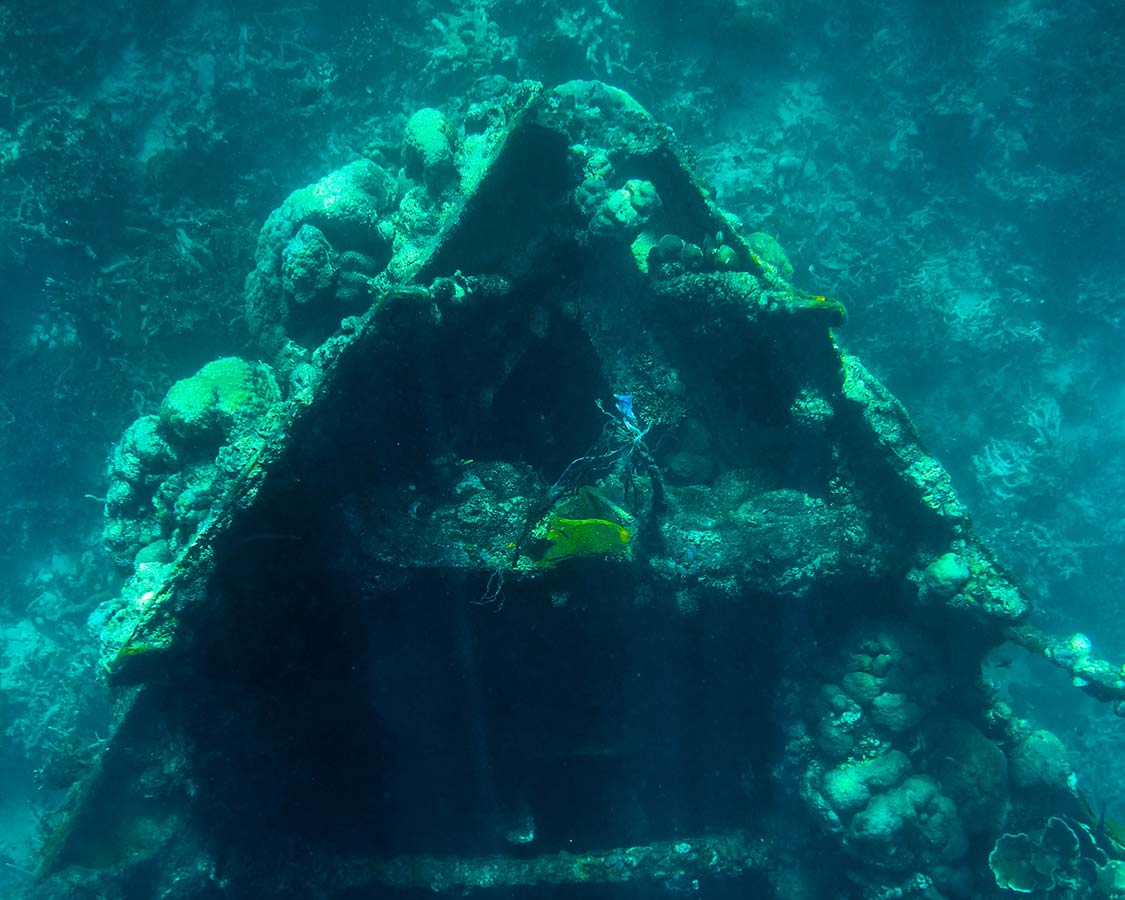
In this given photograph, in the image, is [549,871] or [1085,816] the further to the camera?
[1085,816]

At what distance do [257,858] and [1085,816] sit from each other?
8339mm

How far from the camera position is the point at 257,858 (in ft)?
17.7

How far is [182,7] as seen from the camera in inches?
395

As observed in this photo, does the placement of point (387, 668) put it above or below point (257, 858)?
above

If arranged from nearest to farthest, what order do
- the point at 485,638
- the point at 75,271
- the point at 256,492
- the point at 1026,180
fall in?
the point at 256,492 < the point at 485,638 < the point at 75,271 < the point at 1026,180

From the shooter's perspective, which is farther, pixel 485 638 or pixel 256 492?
pixel 485 638

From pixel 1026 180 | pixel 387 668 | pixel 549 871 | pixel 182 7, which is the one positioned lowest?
pixel 549 871

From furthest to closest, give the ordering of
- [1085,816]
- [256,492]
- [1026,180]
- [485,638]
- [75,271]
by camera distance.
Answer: [1026,180]
[75,271]
[1085,816]
[485,638]
[256,492]

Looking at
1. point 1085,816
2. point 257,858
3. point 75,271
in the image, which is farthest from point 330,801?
point 75,271

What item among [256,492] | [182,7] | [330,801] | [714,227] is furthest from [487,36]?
[330,801]

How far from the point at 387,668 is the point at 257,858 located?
7.11ft

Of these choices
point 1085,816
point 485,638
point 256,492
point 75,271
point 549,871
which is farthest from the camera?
point 75,271

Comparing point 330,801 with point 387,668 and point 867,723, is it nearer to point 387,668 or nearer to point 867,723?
point 387,668

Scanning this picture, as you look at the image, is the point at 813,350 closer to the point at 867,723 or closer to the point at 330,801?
the point at 867,723
